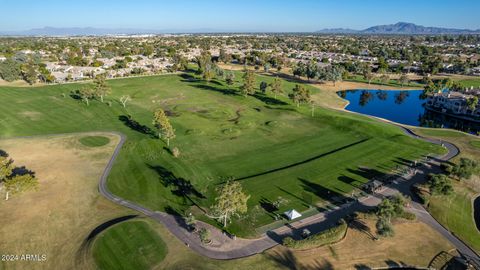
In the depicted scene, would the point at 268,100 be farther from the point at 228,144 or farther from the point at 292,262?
the point at 292,262

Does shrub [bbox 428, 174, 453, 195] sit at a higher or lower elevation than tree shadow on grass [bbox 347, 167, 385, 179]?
higher

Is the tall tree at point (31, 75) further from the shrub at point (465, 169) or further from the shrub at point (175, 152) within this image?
the shrub at point (465, 169)

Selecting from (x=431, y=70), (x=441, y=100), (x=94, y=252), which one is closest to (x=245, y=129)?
(x=94, y=252)

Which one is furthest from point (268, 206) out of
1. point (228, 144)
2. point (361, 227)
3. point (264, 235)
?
point (228, 144)

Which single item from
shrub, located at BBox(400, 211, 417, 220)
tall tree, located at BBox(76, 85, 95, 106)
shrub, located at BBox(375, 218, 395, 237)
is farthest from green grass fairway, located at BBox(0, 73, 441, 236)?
shrub, located at BBox(375, 218, 395, 237)

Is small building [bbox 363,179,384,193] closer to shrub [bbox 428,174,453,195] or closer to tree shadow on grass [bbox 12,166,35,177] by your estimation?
shrub [bbox 428,174,453,195]

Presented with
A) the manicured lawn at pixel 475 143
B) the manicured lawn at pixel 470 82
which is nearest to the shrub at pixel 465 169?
the manicured lawn at pixel 475 143
